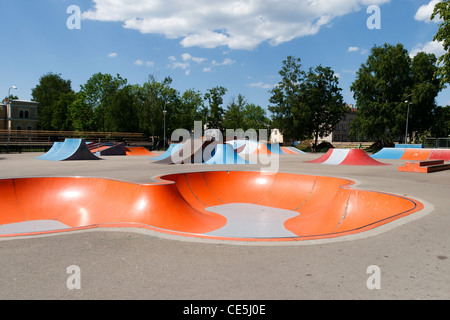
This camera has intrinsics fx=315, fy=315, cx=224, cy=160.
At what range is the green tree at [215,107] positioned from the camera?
65.0 meters

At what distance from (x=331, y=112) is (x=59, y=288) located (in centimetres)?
5086

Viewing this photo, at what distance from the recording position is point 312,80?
49.7 meters

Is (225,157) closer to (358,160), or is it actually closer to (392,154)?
(358,160)

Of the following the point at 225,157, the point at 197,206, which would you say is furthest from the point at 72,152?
the point at 197,206

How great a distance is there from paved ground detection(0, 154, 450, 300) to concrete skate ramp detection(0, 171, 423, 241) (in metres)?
0.95

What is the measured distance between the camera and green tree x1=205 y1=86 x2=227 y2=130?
65.0 meters

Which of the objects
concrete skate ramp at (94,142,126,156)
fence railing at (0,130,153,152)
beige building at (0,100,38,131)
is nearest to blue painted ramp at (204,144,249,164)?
concrete skate ramp at (94,142,126,156)

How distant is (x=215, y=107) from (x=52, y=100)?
136ft

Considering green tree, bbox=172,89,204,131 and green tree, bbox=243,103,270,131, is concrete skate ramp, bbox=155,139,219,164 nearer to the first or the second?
green tree, bbox=172,89,204,131

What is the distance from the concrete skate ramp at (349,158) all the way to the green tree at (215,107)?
4451 centimetres

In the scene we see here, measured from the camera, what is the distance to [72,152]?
23.2m

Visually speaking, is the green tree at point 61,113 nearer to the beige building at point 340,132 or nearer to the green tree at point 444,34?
the green tree at point 444,34

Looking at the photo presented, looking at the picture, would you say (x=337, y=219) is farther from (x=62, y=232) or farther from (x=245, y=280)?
(x=62, y=232)
